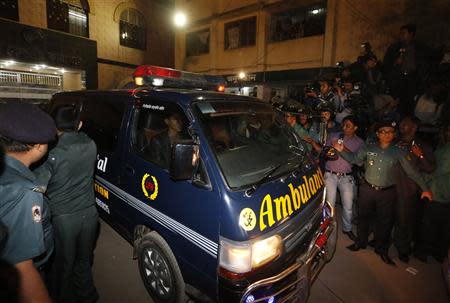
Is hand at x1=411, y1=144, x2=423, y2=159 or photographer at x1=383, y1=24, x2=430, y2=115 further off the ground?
photographer at x1=383, y1=24, x2=430, y2=115

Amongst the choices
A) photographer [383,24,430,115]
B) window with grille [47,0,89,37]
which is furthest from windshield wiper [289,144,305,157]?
window with grille [47,0,89,37]

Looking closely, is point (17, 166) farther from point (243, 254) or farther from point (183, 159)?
point (243, 254)

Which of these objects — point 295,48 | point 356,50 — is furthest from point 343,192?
point 295,48

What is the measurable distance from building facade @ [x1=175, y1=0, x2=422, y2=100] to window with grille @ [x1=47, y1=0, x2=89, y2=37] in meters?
7.40

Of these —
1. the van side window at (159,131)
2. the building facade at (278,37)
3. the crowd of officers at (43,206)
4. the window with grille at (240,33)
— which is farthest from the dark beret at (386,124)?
the window with grille at (240,33)

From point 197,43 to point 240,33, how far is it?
3999 mm

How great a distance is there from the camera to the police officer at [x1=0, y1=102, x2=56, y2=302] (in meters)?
1.25

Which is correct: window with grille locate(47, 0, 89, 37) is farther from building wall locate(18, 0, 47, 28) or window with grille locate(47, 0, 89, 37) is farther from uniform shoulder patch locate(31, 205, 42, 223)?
uniform shoulder patch locate(31, 205, 42, 223)

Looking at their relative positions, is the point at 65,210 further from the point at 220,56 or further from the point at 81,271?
the point at 220,56

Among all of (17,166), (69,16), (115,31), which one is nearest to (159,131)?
(17,166)

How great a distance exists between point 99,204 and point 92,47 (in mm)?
12573

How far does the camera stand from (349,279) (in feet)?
10.9

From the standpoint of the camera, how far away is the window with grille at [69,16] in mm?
11586

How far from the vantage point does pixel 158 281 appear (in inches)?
105
